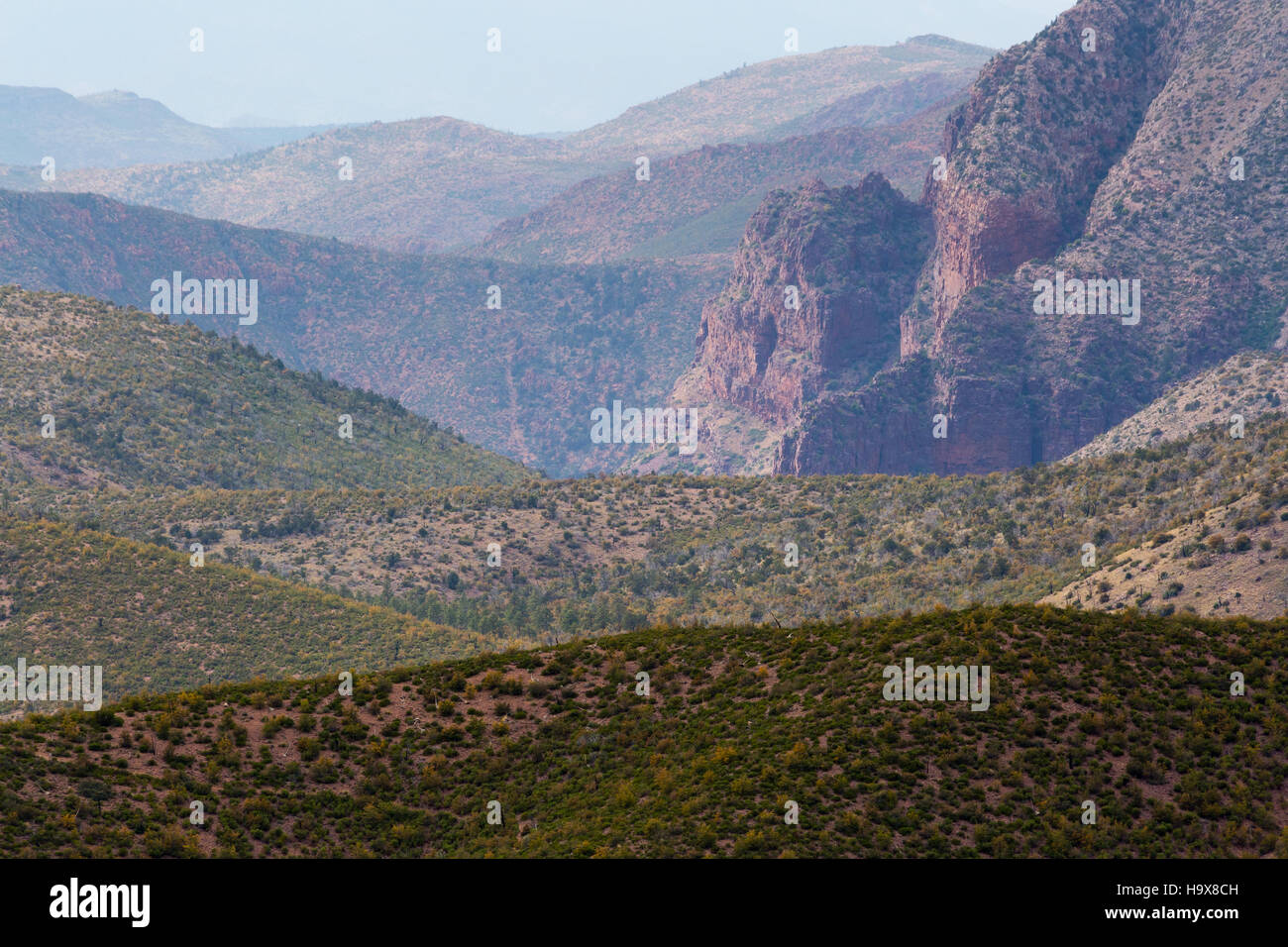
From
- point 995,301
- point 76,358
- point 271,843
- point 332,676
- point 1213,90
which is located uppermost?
point 1213,90

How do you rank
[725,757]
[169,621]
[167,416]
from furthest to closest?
[167,416] < [169,621] < [725,757]

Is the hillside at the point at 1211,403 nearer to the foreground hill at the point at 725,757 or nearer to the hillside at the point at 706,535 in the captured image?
the hillside at the point at 706,535

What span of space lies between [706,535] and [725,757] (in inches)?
2933

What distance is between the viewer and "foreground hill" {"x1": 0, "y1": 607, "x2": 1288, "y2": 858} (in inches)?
1473

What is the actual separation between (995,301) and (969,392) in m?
13.6

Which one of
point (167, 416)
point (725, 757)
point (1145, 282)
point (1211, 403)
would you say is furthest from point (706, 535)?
point (1145, 282)

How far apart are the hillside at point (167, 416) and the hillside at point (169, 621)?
98.9 ft

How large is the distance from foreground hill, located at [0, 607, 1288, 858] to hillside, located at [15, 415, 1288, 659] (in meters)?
34.0

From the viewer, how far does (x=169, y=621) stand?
8031 cm

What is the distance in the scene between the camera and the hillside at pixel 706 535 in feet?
304

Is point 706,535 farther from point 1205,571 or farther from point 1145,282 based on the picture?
point 1145,282
